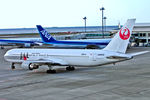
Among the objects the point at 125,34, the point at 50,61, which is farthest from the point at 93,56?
the point at 50,61

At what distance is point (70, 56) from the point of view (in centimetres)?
3312

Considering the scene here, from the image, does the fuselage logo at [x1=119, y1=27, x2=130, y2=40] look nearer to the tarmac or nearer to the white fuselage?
the white fuselage

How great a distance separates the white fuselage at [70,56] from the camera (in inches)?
1239

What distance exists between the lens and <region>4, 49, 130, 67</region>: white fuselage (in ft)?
103

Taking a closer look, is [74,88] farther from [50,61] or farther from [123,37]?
[123,37]

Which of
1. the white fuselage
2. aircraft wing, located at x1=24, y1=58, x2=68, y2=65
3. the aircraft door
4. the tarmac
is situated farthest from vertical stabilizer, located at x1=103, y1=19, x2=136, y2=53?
aircraft wing, located at x1=24, y1=58, x2=68, y2=65

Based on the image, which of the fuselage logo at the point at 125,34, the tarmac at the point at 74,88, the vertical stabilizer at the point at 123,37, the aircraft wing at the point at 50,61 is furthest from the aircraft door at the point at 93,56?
the tarmac at the point at 74,88

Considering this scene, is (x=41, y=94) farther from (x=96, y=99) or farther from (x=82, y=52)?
(x=82, y=52)

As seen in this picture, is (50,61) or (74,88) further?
(50,61)

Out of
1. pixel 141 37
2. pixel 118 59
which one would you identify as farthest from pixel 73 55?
pixel 141 37

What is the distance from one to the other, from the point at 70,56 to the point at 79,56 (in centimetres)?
120

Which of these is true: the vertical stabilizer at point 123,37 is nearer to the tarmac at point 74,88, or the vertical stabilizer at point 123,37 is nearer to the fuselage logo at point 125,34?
the fuselage logo at point 125,34

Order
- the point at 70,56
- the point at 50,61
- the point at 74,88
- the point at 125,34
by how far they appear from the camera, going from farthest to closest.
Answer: the point at 70,56, the point at 50,61, the point at 125,34, the point at 74,88

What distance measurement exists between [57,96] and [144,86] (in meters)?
7.66
